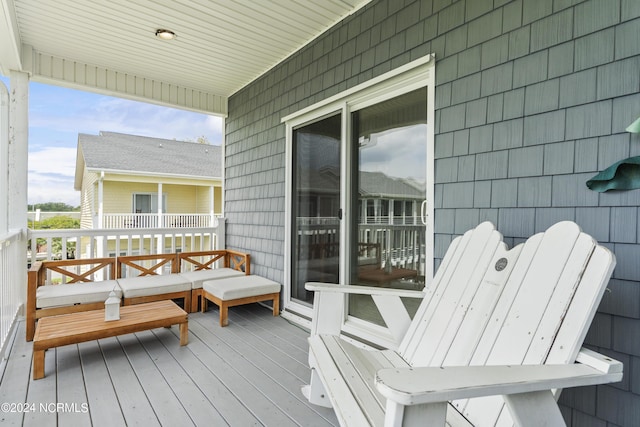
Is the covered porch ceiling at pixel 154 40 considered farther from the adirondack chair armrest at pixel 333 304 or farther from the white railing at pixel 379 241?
the adirondack chair armrest at pixel 333 304

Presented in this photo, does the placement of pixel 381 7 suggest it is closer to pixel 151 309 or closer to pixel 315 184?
pixel 315 184

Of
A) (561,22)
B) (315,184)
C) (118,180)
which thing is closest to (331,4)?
(315,184)

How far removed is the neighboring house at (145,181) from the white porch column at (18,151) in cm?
603

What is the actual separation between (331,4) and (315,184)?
5.34 feet

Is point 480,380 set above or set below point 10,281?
above

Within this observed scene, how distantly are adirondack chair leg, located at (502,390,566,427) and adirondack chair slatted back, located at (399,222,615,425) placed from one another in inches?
9.1

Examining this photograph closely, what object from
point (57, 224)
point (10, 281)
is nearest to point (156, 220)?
point (57, 224)

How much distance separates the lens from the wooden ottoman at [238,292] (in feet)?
11.4

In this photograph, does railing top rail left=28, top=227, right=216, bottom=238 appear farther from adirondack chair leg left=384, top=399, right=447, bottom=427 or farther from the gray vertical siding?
adirondack chair leg left=384, top=399, right=447, bottom=427

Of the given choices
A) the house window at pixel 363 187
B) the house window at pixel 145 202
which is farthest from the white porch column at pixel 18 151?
the house window at pixel 145 202

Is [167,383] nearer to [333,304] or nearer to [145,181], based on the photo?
[333,304]

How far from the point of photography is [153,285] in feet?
11.9

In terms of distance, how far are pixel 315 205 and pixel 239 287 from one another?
1169 mm

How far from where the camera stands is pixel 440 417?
87 cm
